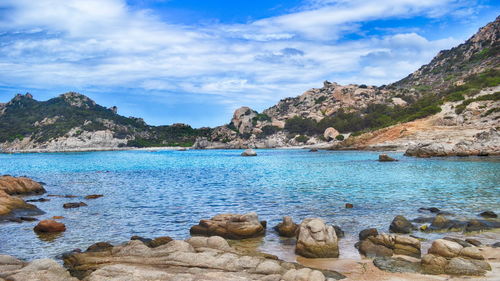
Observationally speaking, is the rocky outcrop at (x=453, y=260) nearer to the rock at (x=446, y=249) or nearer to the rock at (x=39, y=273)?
the rock at (x=446, y=249)

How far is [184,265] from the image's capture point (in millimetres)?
11023

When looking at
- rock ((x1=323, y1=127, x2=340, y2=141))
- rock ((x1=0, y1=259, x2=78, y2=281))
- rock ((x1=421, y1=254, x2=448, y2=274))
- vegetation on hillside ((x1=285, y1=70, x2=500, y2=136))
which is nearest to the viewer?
rock ((x1=0, y1=259, x2=78, y2=281))

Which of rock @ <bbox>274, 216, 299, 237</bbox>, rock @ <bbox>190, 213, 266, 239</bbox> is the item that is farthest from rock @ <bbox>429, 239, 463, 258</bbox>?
rock @ <bbox>190, 213, 266, 239</bbox>

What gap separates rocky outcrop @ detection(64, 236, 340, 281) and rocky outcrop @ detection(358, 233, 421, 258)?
4.12 meters

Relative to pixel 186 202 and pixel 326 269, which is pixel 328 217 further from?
pixel 186 202

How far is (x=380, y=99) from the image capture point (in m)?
190

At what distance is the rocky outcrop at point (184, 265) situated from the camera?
9.99 meters

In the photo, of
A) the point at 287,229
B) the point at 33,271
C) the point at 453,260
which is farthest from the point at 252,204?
the point at 33,271

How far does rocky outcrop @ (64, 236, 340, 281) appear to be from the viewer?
32.8 ft

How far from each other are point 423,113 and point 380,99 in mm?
83071

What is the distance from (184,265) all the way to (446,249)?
9.03 meters

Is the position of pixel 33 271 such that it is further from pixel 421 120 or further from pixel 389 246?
pixel 421 120

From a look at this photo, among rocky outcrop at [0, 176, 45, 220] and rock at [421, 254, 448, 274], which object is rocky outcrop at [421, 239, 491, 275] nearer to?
rock at [421, 254, 448, 274]

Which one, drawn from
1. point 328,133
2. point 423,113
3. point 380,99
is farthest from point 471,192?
point 380,99
